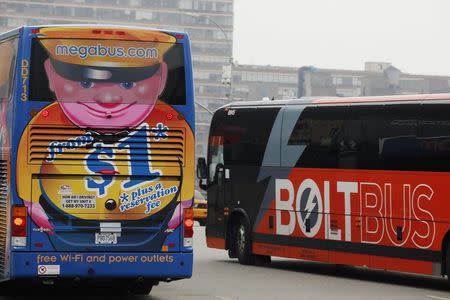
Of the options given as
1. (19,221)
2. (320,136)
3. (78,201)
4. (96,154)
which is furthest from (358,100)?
(19,221)

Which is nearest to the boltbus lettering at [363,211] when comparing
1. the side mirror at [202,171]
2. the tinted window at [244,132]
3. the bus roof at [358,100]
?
the tinted window at [244,132]

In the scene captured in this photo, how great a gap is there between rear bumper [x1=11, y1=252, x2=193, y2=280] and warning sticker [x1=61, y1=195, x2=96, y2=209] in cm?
55

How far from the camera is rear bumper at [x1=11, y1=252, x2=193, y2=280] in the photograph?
14828mm

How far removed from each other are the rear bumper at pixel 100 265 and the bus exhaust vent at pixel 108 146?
1.10m

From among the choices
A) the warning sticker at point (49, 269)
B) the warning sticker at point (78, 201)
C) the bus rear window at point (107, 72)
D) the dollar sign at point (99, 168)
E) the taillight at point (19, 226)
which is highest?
the bus rear window at point (107, 72)

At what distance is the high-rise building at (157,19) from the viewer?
18775 cm

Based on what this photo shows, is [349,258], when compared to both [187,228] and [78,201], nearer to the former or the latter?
[187,228]

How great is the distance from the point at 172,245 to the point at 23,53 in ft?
9.59

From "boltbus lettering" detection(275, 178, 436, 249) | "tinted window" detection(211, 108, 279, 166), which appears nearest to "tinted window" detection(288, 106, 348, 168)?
"boltbus lettering" detection(275, 178, 436, 249)

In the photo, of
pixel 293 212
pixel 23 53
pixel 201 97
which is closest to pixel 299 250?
pixel 293 212

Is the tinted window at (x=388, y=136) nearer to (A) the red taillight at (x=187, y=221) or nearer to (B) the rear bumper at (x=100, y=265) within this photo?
(A) the red taillight at (x=187, y=221)

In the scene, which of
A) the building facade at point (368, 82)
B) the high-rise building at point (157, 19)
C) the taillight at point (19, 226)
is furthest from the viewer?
the high-rise building at point (157, 19)

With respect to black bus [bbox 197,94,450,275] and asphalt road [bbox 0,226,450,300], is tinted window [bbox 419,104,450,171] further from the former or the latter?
asphalt road [bbox 0,226,450,300]

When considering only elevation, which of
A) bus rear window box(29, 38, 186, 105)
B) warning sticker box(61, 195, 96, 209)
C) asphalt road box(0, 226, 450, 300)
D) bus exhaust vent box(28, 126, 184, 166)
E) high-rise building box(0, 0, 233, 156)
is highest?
high-rise building box(0, 0, 233, 156)
